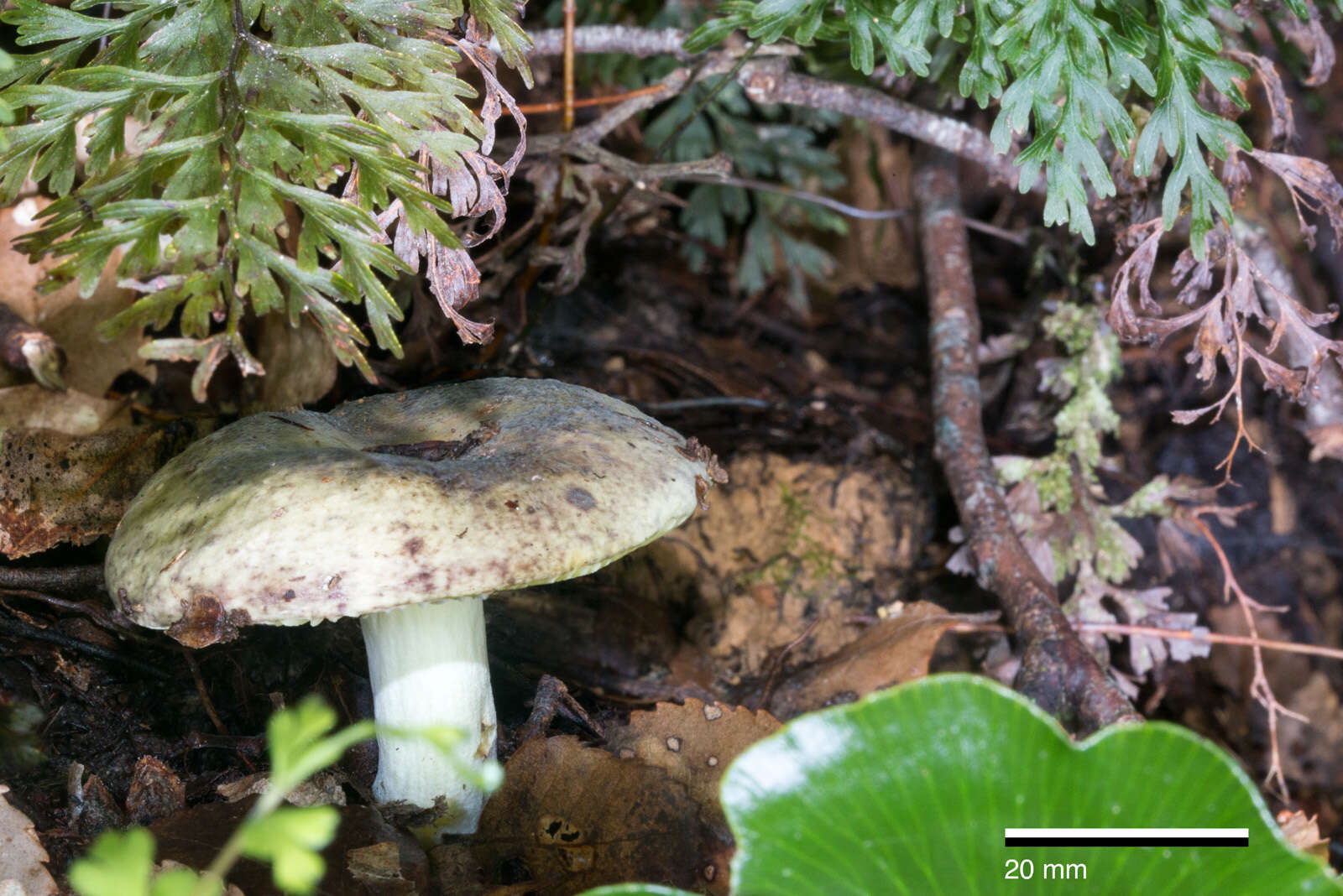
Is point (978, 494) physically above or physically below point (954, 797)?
below

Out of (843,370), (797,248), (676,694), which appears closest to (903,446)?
(843,370)

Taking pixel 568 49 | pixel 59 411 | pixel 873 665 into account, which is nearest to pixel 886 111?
pixel 568 49

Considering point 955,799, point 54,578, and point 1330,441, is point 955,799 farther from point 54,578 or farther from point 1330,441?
point 1330,441

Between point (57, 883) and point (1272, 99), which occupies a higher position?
point (1272, 99)

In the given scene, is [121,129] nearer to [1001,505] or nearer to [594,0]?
[594,0]

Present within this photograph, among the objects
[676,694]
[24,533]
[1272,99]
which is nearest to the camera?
[24,533]
